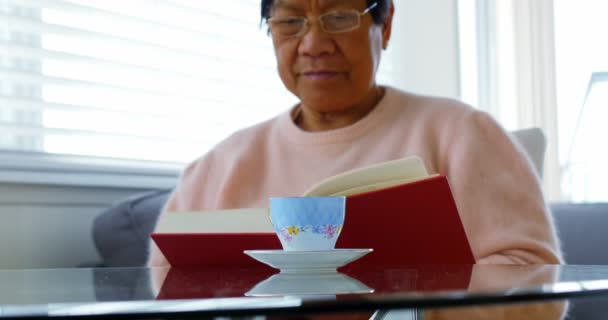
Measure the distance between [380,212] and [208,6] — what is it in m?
1.83

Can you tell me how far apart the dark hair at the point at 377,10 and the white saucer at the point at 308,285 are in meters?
0.94

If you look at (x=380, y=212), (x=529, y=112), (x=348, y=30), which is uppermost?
(x=348, y=30)

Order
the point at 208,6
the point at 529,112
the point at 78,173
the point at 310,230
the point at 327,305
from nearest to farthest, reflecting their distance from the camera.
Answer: the point at 327,305 < the point at 310,230 < the point at 78,173 < the point at 208,6 < the point at 529,112

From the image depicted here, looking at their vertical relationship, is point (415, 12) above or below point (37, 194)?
above

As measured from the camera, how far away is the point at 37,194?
2182 millimetres

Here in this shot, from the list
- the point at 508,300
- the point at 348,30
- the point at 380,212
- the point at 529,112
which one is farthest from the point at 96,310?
the point at 529,112

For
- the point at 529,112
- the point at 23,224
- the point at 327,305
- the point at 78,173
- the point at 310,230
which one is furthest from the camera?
the point at 529,112

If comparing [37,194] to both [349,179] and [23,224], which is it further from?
[349,179]

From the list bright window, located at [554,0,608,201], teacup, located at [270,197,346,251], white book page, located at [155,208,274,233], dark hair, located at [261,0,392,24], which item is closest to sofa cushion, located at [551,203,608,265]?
dark hair, located at [261,0,392,24]

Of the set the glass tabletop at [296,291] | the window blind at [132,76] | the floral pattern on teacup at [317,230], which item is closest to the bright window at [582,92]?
the window blind at [132,76]

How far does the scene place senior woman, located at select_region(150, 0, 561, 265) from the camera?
1.55 m

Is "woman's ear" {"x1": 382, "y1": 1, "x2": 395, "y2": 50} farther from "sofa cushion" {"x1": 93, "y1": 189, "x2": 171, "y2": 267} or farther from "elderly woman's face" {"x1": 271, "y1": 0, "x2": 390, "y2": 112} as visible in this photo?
"sofa cushion" {"x1": 93, "y1": 189, "x2": 171, "y2": 267}

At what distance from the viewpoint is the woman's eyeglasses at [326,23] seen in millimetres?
1754

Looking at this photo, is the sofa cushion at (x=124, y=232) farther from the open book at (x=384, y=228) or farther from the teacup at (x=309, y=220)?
the teacup at (x=309, y=220)
